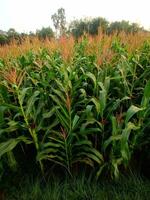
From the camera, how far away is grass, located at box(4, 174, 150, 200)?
2420mm

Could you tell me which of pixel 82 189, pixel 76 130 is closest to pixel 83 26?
pixel 76 130

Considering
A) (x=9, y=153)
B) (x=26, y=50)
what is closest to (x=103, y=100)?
(x=9, y=153)

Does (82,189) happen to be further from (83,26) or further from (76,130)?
(83,26)

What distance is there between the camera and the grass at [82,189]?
2.42m

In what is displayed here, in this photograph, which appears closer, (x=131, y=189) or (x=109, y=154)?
(x=131, y=189)

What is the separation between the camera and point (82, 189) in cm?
250

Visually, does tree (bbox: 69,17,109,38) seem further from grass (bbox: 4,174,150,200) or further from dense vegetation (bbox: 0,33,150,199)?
grass (bbox: 4,174,150,200)

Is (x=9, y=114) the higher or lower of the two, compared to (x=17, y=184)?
higher

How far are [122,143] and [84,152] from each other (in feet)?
1.28

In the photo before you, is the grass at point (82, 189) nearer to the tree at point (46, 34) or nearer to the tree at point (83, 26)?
the tree at point (83, 26)

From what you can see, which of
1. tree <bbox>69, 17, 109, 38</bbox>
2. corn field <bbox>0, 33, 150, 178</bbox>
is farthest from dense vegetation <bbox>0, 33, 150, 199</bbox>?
tree <bbox>69, 17, 109, 38</bbox>

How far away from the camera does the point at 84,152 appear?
8.46 feet

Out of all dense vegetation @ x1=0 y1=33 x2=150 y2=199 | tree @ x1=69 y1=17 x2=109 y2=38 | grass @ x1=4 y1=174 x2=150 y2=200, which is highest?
tree @ x1=69 y1=17 x2=109 y2=38

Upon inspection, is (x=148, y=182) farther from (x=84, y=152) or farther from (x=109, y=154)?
(x=84, y=152)
